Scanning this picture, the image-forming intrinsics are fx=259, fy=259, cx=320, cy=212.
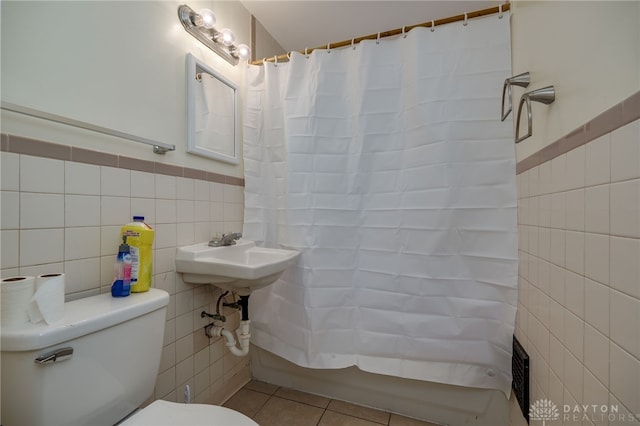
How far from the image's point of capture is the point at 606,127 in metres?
0.58

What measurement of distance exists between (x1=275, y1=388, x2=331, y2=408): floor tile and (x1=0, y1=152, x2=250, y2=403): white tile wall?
0.98 ft

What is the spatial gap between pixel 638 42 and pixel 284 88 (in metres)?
1.36

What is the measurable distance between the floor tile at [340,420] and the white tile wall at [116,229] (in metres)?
0.58

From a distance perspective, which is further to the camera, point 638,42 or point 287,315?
point 287,315

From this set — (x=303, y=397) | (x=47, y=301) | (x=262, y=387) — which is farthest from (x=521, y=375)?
(x=47, y=301)

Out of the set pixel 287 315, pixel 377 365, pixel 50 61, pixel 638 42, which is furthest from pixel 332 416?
pixel 50 61

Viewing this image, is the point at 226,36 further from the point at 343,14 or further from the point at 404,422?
the point at 404,422

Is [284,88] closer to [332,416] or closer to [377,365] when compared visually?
[377,365]

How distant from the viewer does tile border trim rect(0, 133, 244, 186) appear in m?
0.71

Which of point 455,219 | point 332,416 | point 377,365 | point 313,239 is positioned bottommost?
point 332,416

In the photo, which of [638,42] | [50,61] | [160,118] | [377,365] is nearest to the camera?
[638,42]

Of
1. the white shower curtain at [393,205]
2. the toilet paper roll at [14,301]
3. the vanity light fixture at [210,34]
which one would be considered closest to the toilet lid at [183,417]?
the toilet paper roll at [14,301]

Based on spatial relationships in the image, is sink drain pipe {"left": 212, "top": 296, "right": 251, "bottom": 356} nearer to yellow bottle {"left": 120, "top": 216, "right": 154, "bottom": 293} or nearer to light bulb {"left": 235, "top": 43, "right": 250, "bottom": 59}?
yellow bottle {"left": 120, "top": 216, "right": 154, "bottom": 293}

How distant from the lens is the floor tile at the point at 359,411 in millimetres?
1363
